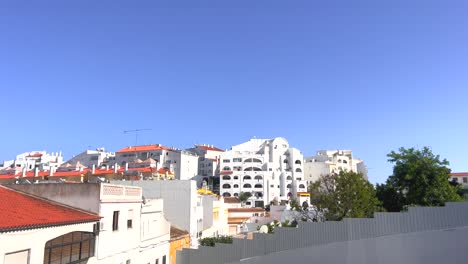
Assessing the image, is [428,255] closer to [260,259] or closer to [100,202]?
[260,259]

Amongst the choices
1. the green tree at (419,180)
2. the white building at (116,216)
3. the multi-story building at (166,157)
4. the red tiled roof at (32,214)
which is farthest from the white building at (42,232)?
the multi-story building at (166,157)

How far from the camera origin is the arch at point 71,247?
1619cm

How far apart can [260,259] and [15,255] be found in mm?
11592

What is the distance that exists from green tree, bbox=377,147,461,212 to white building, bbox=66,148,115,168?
10431 centimetres

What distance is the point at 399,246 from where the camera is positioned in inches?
652

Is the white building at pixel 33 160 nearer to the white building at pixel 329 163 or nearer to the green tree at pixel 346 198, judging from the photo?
the white building at pixel 329 163

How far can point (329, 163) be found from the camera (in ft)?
449

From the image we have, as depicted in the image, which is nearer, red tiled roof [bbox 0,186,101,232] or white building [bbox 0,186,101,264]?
white building [bbox 0,186,101,264]

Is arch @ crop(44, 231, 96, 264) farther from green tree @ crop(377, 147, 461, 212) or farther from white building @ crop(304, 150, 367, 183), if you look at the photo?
white building @ crop(304, 150, 367, 183)

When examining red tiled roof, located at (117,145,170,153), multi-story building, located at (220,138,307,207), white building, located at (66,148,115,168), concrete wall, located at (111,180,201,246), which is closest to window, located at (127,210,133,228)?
concrete wall, located at (111,180,201,246)

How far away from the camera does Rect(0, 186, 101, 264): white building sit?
13711 mm

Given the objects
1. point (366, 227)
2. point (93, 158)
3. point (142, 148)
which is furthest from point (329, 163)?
point (366, 227)

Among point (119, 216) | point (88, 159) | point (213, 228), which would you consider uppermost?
point (88, 159)

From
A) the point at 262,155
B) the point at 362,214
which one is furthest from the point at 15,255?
the point at 262,155
